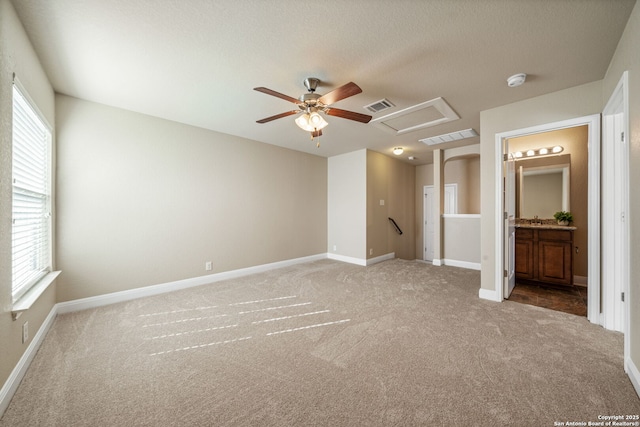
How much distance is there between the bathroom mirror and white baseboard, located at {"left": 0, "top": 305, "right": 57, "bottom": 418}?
21.4ft

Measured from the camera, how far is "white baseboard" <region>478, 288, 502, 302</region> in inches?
124

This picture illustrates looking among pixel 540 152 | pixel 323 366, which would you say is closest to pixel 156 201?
pixel 323 366

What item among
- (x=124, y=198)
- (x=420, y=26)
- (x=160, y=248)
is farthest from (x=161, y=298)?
(x=420, y=26)

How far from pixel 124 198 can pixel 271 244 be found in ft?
8.17

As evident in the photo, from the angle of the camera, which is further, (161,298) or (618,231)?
(161,298)

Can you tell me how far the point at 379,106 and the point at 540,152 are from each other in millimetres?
3286

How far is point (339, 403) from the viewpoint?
148cm

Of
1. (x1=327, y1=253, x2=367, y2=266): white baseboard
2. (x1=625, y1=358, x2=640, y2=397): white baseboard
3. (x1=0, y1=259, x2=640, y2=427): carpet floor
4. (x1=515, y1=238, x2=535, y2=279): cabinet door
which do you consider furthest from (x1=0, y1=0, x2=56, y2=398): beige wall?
(x1=515, y1=238, x2=535, y2=279): cabinet door

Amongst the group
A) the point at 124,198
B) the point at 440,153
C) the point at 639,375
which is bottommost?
the point at 639,375

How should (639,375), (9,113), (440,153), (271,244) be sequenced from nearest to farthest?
(639,375) → (9,113) → (271,244) → (440,153)

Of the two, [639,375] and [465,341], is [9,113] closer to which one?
[465,341]

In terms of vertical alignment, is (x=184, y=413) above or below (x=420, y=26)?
below

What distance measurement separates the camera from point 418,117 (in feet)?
11.7

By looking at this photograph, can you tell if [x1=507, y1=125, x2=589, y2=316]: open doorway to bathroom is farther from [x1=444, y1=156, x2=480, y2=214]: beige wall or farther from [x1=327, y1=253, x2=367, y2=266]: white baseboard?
[x1=327, y1=253, x2=367, y2=266]: white baseboard
